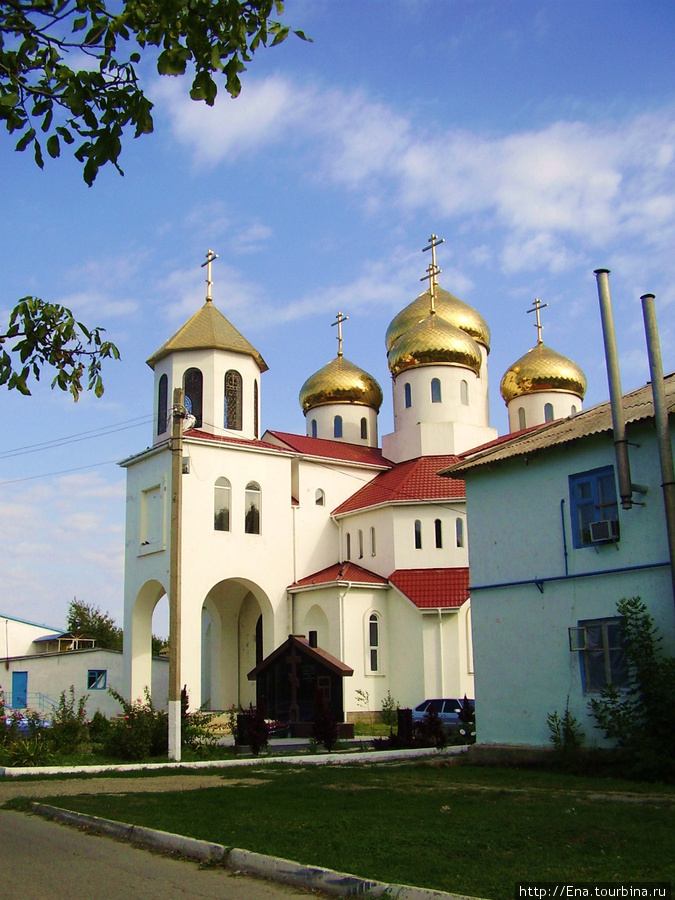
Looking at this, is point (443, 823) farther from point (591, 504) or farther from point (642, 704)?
point (591, 504)

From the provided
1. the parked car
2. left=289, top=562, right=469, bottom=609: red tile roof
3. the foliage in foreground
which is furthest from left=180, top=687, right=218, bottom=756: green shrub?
left=289, top=562, right=469, bottom=609: red tile roof

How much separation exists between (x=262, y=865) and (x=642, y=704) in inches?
289

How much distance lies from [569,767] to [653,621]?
8.21ft

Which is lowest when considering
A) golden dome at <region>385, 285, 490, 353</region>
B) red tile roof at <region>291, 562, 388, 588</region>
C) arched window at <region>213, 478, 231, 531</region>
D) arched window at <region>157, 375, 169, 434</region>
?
red tile roof at <region>291, 562, 388, 588</region>

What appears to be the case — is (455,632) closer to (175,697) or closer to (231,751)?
(231,751)

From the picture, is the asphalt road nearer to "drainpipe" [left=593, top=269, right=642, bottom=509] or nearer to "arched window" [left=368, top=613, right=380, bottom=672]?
"drainpipe" [left=593, top=269, right=642, bottom=509]

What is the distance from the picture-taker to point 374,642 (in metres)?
30.6

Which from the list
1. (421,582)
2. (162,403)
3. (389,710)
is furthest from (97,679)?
(421,582)

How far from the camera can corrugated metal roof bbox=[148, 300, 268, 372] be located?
107ft

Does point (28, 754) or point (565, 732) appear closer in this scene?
point (565, 732)

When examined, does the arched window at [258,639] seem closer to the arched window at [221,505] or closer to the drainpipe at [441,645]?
the arched window at [221,505]

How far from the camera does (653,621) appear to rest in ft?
44.0

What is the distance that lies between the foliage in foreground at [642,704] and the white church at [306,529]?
582 inches

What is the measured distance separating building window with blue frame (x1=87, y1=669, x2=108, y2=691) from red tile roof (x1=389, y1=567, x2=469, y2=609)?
11.8 meters
